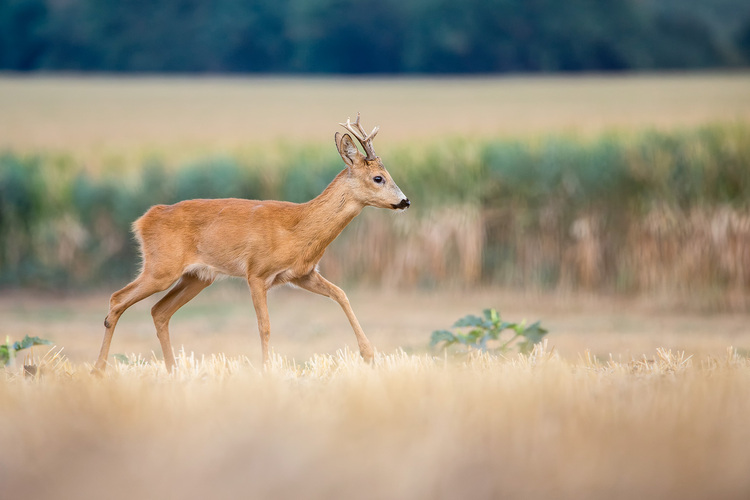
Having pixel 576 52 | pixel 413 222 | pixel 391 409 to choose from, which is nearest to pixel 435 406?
pixel 391 409

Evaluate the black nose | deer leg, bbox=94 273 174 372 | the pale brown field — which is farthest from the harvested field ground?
the pale brown field

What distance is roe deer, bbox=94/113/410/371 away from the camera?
27.2 feet

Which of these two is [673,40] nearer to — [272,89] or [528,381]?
[272,89]

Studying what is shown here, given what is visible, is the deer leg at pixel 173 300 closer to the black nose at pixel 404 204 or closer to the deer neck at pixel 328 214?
the deer neck at pixel 328 214

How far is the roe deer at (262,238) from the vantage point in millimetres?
8305

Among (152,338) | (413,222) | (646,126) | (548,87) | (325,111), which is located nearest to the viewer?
(152,338)

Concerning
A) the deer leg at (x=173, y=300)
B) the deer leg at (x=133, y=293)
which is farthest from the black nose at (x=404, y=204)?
the deer leg at (x=133, y=293)

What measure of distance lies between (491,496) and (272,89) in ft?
143

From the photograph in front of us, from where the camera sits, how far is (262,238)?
8.38m

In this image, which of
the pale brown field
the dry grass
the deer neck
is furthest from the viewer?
the pale brown field

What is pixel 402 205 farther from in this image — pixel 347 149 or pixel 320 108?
pixel 320 108

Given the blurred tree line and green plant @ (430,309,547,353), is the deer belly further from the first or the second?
the blurred tree line

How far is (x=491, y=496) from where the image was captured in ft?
15.1

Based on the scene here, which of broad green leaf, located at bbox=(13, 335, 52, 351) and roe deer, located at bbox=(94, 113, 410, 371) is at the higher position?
roe deer, located at bbox=(94, 113, 410, 371)
